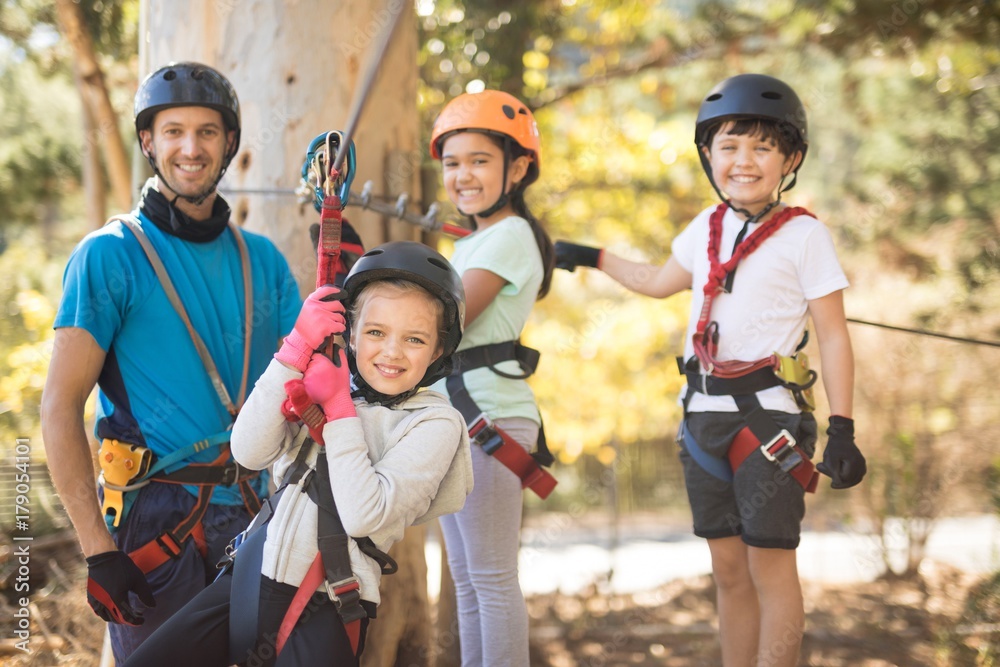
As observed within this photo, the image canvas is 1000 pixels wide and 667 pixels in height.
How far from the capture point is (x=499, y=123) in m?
3.34

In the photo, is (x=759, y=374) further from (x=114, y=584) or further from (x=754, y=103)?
(x=114, y=584)

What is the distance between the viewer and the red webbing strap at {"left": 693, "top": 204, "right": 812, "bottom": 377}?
3.15 m

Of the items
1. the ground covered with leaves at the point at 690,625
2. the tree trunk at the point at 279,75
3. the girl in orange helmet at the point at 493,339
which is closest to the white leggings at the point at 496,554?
the girl in orange helmet at the point at 493,339

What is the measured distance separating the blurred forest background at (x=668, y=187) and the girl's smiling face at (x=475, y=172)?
Answer: 8.42 feet

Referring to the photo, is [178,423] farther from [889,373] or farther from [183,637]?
[889,373]

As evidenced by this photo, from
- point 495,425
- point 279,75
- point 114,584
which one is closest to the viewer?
point 114,584

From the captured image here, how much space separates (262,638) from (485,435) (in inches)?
42.1

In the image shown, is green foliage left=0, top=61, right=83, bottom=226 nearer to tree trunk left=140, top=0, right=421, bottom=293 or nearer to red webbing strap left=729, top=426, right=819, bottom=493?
tree trunk left=140, top=0, right=421, bottom=293

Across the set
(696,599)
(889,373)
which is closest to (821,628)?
(696,599)

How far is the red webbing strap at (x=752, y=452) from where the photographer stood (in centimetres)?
305

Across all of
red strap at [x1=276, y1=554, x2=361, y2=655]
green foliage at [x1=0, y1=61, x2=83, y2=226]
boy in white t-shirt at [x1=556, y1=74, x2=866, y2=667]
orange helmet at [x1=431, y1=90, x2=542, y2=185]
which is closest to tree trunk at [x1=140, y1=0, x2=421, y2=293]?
orange helmet at [x1=431, y1=90, x2=542, y2=185]

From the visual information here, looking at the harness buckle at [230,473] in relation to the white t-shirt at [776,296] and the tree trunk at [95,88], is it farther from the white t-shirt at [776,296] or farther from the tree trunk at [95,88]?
the tree trunk at [95,88]

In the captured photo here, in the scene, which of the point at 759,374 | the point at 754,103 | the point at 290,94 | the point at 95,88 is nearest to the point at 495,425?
the point at 759,374

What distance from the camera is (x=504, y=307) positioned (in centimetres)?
322
